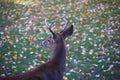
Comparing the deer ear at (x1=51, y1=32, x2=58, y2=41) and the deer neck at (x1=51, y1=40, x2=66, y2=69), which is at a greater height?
the deer ear at (x1=51, y1=32, x2=58, y2=41)

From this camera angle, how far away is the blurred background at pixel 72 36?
8156mm

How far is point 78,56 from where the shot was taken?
8.85m

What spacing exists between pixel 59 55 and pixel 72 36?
4970mm

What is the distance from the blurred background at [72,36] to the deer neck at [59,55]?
2.28 m

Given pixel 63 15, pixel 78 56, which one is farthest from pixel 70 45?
pixel 63 15

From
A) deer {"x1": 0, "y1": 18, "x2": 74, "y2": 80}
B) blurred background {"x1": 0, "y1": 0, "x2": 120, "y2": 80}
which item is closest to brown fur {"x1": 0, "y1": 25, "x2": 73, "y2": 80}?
deer {"x1": 0, "y1": 18, "x2": 74, "y2": 80}

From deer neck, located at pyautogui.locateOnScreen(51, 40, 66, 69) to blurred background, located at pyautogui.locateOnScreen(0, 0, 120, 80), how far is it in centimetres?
228

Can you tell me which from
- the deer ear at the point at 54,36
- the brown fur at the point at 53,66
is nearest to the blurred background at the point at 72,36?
the brown fur at the point at 53,66

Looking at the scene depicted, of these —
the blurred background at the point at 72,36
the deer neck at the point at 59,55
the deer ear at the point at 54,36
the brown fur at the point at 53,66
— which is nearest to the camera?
the brown fur at the point at 53,66

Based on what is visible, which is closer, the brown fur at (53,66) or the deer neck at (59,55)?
the brown fur at (53,66)

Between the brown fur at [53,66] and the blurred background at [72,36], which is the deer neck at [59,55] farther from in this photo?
the blurred background at [72,36]

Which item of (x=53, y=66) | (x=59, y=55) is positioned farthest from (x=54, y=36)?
(x=53, y=66)

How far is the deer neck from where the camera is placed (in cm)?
542

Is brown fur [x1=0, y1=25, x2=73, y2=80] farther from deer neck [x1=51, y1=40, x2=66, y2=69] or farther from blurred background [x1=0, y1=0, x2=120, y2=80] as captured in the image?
blurred background [x1=0, y1=0, x2=120, y2=80]
